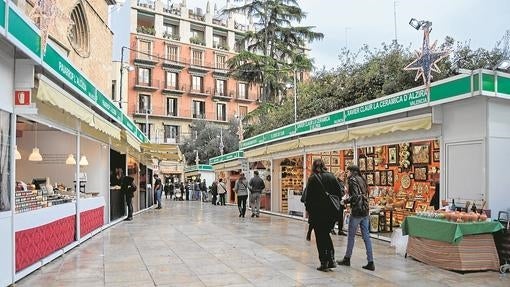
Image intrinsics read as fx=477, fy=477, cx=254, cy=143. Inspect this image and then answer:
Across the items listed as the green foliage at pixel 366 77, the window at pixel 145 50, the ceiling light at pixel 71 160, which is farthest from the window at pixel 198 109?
the ceiling light at pixel 71 160

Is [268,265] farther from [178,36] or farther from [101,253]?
[178,36]

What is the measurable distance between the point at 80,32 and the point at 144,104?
3339cm

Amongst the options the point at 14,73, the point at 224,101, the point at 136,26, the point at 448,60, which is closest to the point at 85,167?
the point at 14,73

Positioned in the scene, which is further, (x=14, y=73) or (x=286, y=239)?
(x=286, y=239)

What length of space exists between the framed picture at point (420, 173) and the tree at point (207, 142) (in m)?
34.6

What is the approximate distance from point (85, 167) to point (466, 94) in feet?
31.1

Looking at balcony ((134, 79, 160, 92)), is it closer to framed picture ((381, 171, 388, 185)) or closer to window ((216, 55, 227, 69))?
window ((216, 55, 227, 69))

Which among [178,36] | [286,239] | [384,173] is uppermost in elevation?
[178,36]

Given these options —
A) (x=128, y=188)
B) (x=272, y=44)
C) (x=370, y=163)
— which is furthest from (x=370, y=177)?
(x=272, y=44)

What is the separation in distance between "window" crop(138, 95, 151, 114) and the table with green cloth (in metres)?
49.0

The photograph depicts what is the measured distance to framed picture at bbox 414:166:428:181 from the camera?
35.0 ft

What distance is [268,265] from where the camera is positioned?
715 cm

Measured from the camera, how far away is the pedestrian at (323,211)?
6.71 metres

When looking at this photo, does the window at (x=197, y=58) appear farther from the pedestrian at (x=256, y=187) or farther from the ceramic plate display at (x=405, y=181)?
the ceramic plate display at (x=405, y=181)
